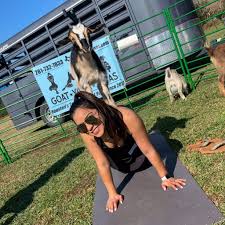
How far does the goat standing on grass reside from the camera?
6055 mm

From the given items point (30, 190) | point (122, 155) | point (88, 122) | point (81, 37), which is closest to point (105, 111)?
point (88, 122)

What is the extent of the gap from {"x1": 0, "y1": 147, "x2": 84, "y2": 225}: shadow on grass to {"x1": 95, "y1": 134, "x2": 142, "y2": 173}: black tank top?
1642 millimetres

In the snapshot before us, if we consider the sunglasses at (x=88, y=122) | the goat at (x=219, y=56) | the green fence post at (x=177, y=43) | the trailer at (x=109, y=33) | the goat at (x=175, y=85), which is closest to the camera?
the sunglasses at (x=88, y=122)

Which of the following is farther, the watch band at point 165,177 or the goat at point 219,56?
the goat at point 219,56

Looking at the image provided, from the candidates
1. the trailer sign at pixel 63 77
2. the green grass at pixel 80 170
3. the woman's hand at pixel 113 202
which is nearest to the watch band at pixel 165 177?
the green grass at pixel 80 170

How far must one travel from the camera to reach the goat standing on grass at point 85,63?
6.05 metres

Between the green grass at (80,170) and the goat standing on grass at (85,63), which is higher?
the goat standing on grass at (85,63)

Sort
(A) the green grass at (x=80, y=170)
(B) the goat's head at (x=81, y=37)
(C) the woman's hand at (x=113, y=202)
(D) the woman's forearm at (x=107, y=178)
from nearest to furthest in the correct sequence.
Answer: (C) the woman's hand at (x=113, y=202) < (D) the woman's forearm at (x=107, y=178) < (A) the green grass at (x=80, y=170) < (B) the goat's head at (x=81, y=37)

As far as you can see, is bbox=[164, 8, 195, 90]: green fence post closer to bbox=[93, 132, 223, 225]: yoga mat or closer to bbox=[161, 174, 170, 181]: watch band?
bbox=[93, 132, 223, 225]: yoga mat

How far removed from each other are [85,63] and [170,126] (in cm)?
194

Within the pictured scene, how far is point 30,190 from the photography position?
22.9ft

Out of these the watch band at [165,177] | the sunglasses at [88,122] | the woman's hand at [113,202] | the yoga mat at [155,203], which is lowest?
the yoga mat at [155,203]

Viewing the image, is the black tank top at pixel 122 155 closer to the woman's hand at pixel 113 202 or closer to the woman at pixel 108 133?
the woman at pixel 108 133

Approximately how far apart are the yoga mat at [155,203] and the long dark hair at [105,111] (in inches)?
26.0
